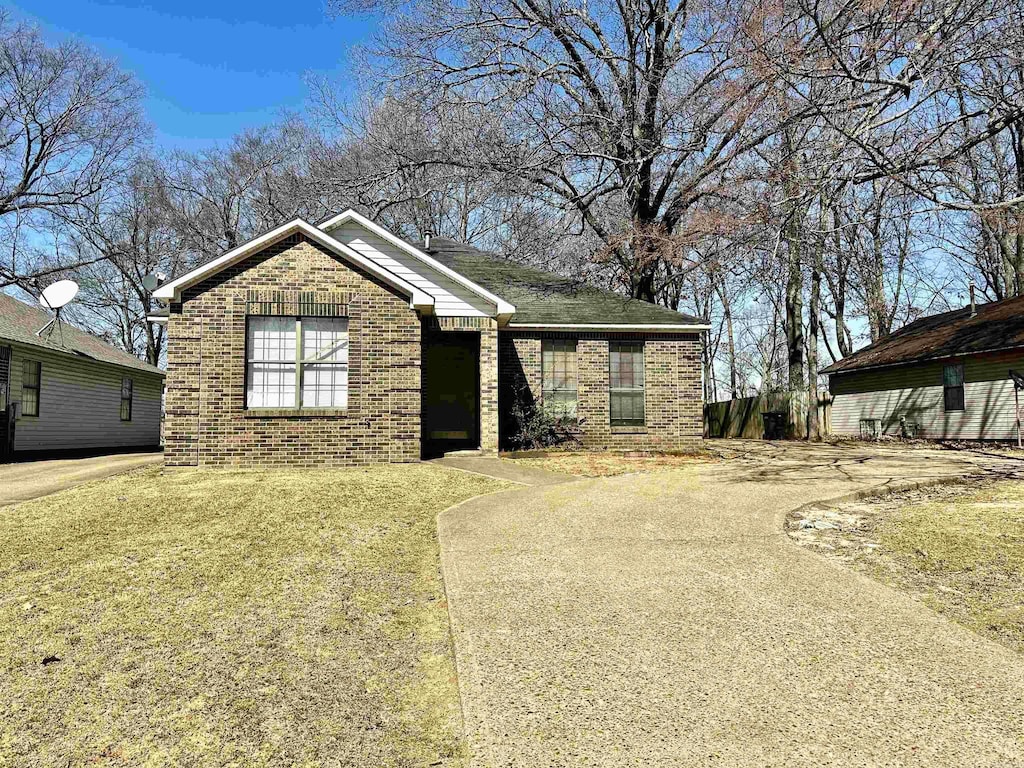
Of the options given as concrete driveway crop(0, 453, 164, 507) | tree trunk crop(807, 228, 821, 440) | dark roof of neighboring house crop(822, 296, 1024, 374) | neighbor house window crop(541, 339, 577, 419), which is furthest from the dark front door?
dark roof of neighboring house crop(822, 296, 1024, 374)

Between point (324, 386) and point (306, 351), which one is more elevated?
point (306, 351)

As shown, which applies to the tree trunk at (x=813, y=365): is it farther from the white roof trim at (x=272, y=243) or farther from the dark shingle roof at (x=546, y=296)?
the white roof trim at (x=272, y=243)

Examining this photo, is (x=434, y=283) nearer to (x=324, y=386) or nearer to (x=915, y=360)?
(x=324, y=386)

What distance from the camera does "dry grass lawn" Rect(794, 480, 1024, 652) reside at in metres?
4.18

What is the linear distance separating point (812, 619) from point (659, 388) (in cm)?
1157

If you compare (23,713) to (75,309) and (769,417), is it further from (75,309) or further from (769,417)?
(75,309)

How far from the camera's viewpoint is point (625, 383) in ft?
50.3

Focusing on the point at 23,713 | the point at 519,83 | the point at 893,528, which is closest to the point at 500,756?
the point at 23,713

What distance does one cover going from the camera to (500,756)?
8.27ft

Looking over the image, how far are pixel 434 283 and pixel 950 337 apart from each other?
17925 millimetres

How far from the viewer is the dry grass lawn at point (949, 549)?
13.7ft

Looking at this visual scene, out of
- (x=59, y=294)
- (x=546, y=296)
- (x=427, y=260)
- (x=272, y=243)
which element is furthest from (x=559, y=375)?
(x=59, y=294)

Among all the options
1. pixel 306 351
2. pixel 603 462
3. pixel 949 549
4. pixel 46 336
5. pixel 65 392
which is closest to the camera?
pixel 949 549

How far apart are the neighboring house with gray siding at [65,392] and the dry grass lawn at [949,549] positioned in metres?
17.4
